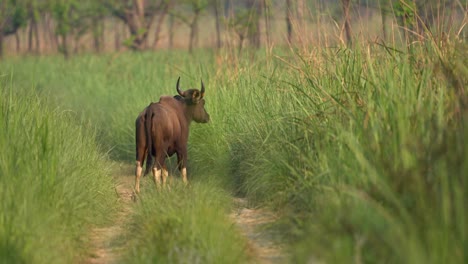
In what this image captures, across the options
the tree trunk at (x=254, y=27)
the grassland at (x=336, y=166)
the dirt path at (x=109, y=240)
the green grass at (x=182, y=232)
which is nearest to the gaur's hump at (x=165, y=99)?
the grassland at (x=336, y=166)

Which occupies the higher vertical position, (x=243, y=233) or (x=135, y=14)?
(x=135, y=14)

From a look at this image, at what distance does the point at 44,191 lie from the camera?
648cm

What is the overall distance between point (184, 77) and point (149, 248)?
24.2 ft

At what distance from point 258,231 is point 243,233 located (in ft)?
0.40

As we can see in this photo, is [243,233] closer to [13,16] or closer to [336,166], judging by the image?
[336,166]

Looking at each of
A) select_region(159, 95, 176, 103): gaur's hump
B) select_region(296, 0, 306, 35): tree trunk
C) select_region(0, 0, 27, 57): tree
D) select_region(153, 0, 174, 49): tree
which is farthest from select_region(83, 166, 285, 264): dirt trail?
select_region(153, 0, 174, 49): tree

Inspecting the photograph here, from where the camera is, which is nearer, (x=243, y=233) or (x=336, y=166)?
(x=336, y=166)

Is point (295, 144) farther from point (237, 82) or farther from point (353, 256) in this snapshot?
point (237, 82)

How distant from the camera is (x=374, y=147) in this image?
6016 millimetres

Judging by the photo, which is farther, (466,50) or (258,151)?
(258,151)

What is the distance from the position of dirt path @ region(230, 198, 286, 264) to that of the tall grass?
1.11 meters

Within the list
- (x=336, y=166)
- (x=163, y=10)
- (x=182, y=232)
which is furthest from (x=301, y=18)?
(x=163, y=10)

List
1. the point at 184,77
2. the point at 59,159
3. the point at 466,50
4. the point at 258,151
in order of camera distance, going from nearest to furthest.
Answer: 1. the point at 466,50
2. the point at 59,159
3. the point at 258,151
4. the point at 184,77

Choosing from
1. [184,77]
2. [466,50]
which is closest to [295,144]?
[466,50]
